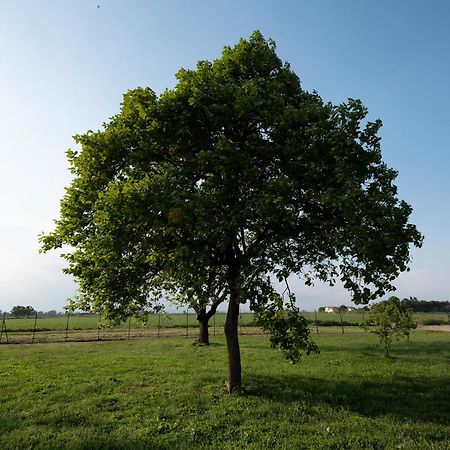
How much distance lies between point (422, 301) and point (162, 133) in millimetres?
187636

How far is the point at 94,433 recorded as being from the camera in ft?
44.0

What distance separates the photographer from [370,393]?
58.9 ft

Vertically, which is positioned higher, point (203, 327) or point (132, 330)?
point (203, 327)

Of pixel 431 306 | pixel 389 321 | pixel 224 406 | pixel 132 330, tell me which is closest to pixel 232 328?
pixel 224 406

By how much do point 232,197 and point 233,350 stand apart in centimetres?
765

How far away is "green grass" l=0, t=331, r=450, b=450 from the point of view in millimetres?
12680

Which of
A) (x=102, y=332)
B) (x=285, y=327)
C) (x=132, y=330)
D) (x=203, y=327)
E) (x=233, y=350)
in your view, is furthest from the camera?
(x=132, y=330)

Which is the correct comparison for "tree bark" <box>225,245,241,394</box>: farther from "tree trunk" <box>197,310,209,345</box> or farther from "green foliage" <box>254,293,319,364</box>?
"tree trunk" <box>197,310,209,345</box>

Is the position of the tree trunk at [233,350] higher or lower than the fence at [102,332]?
higher

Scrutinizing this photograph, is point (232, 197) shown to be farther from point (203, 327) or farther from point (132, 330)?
point (132, 330)

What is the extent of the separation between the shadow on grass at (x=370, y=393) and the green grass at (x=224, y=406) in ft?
0.14

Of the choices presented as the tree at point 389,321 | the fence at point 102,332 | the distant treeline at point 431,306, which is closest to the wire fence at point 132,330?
the fence at point 102,332

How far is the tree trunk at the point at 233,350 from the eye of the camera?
18328 mm

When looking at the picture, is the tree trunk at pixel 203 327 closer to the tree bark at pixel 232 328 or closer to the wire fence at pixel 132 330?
the wire fence at pixel 132 330
